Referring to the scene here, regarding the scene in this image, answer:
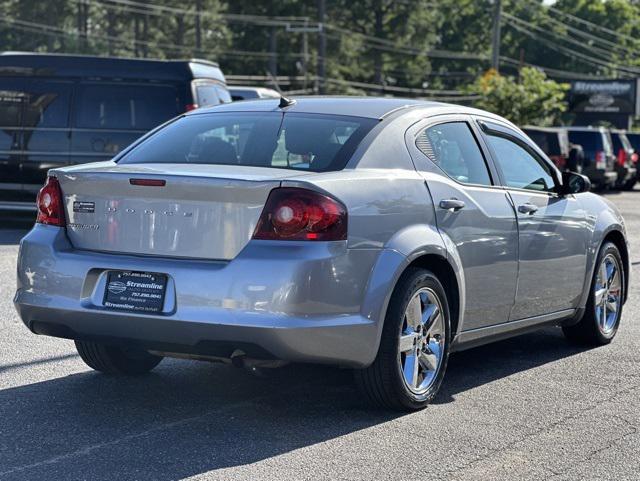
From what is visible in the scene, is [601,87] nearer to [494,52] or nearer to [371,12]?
[371,12]

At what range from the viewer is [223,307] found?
5324mm

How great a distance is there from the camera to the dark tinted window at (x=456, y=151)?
6.52 meters

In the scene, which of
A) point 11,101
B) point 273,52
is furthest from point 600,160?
point 273,52

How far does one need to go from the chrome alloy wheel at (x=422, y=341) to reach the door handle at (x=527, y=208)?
1153mm

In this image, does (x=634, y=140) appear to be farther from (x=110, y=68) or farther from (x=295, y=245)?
(x=295, y=245)

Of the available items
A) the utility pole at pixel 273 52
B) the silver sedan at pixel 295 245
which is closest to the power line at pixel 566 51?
the utility pole at pixel 273 52

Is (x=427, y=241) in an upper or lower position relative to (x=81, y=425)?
upper

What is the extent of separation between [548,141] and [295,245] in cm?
2433

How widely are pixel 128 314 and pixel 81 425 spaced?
22.8 inches

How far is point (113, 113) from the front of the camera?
1530cm

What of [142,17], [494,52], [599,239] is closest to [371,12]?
[142,17]

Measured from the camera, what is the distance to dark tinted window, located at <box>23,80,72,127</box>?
15.3 meters

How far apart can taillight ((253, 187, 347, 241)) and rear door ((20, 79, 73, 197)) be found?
10.3 metres

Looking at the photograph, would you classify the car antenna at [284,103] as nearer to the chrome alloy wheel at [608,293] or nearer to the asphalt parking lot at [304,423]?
the asphalt parking lot at [304,423]
